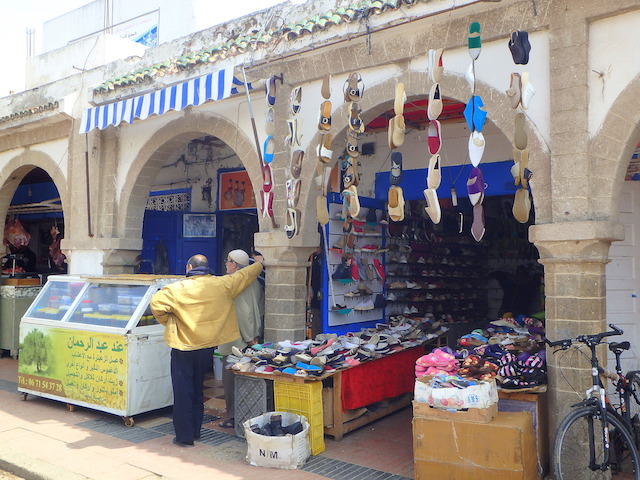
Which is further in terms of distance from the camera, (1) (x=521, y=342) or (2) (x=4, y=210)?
(2) (x=4, y=210)

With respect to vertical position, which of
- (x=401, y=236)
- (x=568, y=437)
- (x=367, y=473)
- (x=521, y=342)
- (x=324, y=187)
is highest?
(x=324, y=187)

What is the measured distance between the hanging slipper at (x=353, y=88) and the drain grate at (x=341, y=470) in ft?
11.3

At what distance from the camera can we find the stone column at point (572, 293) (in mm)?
4555

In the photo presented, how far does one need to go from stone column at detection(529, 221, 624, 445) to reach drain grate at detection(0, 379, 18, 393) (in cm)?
690

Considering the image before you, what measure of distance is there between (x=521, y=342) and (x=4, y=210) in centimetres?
956

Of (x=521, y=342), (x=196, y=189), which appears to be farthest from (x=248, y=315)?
(x=196, y=189)

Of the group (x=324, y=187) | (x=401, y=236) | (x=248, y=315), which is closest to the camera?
(x=324, y=187)

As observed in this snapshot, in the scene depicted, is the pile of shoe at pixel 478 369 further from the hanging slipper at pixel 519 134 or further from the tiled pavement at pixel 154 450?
the hanging slipper at pixel 519 134

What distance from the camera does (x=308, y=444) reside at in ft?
17.0

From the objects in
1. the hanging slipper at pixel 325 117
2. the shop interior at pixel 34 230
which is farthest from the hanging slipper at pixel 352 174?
the shop interior at pixel 34 230

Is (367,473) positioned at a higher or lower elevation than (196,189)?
lower

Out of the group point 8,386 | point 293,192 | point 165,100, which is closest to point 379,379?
point 293,192

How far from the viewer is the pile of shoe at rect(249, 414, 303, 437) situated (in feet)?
16.9

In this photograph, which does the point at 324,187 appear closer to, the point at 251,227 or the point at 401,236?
the point at 401,236
